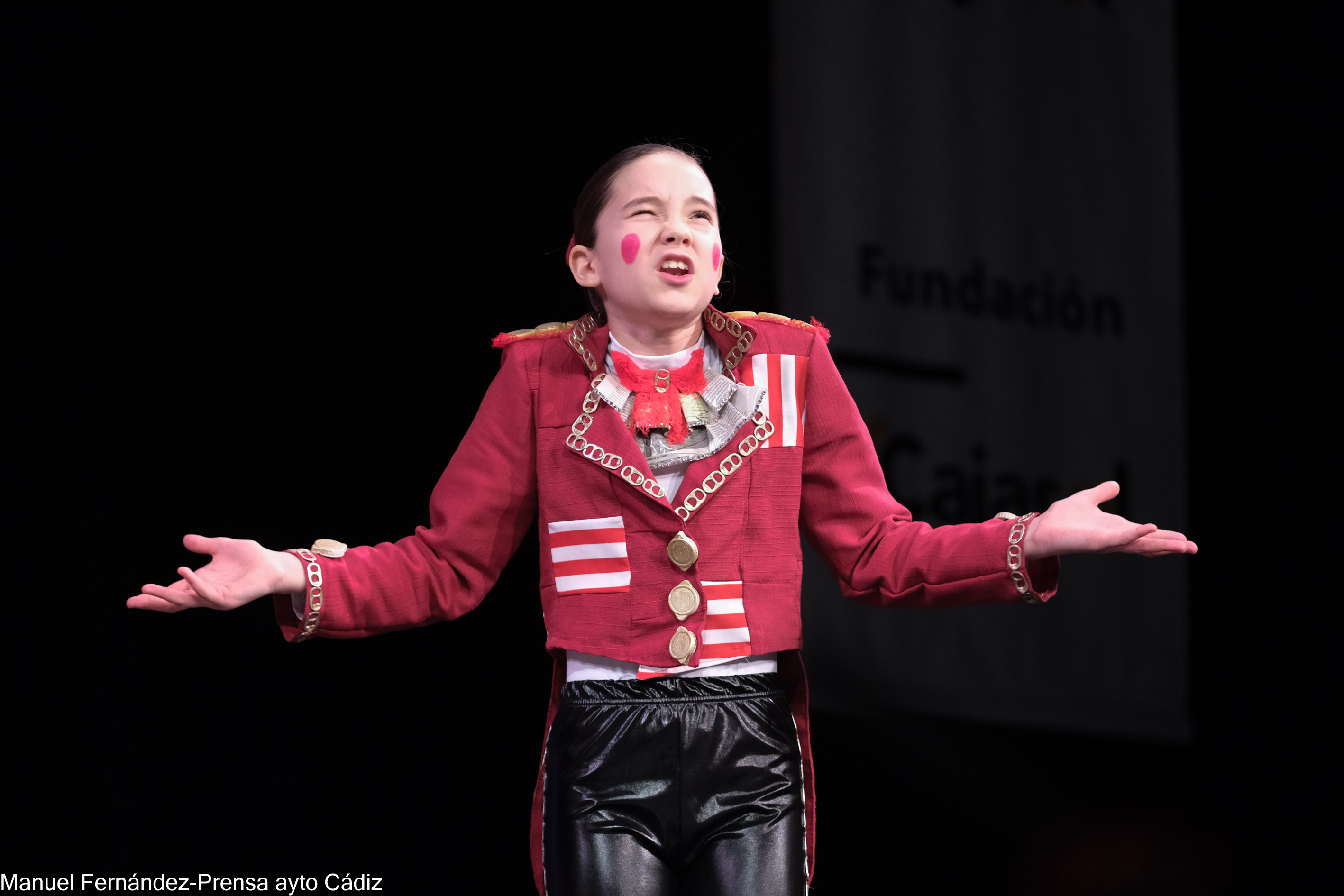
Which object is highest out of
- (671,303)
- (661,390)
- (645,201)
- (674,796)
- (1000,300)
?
(1000,300)

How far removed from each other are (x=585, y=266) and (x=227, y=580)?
59 cm

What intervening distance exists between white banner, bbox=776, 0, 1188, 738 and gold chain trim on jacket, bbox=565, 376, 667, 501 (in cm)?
152

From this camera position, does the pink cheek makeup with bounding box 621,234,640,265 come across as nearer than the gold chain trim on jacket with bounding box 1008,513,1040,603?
No

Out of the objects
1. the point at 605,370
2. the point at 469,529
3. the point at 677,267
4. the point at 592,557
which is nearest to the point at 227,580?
the point at 469,529

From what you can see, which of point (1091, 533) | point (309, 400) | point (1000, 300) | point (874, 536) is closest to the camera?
point (1091, 533)

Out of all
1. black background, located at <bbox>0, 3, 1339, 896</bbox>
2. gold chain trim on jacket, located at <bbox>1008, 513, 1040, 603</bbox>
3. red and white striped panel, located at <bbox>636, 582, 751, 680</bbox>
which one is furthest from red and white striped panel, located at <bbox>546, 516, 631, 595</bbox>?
black background, located at <bbox>0, 3, 1339, 896</bbox>

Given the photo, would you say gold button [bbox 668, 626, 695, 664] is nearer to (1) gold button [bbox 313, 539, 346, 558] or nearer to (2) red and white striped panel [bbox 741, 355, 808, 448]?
(2) red and white striped panel [bbox 741, 355, 808, 448]

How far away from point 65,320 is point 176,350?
0.20 metres

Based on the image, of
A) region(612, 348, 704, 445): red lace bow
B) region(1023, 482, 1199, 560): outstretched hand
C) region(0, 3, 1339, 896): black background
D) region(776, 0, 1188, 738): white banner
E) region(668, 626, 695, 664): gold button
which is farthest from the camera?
region(776, 0, 1188, 738): white banner

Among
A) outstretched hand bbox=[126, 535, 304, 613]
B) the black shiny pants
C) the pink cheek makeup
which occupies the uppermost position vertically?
the pink cheek makeup

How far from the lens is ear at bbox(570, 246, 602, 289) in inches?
69.3

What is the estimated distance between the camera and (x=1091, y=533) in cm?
149

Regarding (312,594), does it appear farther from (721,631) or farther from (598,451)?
(721,631)

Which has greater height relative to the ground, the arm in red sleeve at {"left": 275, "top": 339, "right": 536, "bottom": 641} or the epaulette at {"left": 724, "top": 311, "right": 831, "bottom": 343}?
the epaulette at {"left": 724, "top": 311, "right": 831, "bottom": 343}
